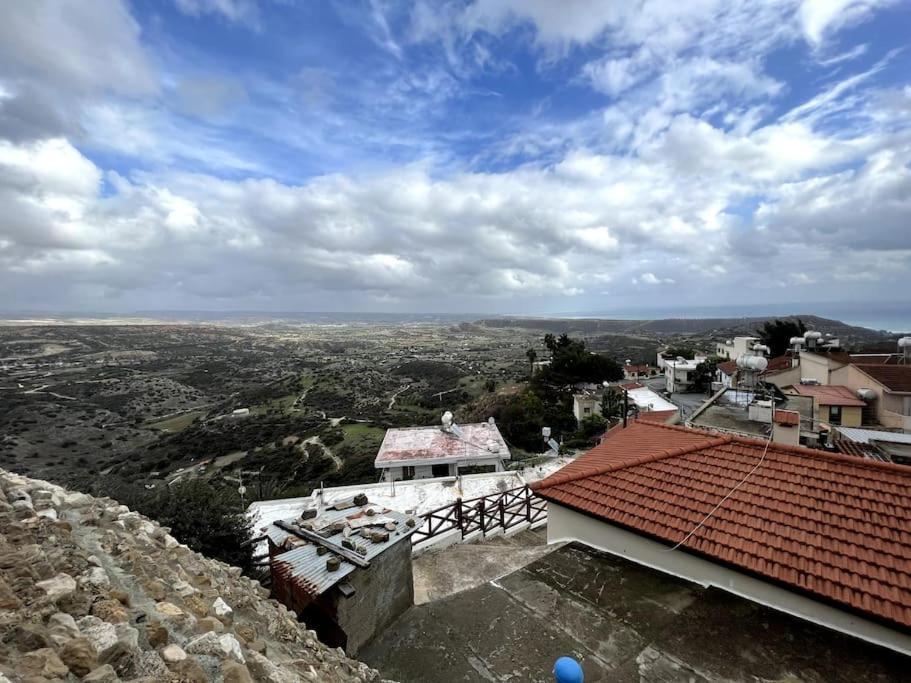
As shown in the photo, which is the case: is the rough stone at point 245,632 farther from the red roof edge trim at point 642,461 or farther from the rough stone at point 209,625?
the red roof edge trim at point 642,461

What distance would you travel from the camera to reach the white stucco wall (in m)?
4.33

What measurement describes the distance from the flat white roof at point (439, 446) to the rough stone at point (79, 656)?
1998cm

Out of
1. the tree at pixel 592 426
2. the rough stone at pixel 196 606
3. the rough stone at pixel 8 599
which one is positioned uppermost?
the rough stone at pixel 8 599

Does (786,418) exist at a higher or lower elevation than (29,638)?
lower

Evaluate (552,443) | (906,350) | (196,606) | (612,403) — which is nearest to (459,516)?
(196,606)

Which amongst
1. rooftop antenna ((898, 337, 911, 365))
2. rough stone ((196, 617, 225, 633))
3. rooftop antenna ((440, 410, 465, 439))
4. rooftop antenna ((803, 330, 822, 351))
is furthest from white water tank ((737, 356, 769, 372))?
rooftop antenna ((803, 330, 822, 351))

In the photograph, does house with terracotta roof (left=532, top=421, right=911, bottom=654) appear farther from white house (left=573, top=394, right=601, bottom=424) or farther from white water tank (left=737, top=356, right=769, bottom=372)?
white house (left=573, top=394, right=601, bottom=424)

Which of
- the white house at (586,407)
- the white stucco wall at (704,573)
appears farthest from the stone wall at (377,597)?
the white house at (586,407)

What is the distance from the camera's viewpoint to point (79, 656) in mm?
1935

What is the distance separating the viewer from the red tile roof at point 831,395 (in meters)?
21.0

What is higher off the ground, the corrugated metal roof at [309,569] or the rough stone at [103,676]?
the rough stone at [103,676]

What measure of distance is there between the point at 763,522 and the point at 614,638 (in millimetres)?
2586

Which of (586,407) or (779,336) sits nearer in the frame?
(586,407)

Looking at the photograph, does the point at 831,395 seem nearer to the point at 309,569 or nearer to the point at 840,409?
the point at 840,409
